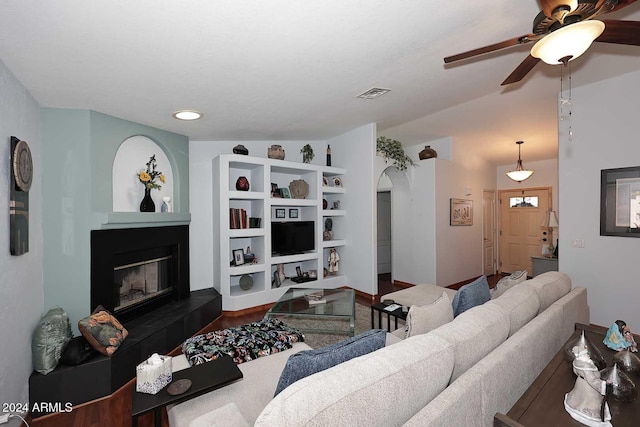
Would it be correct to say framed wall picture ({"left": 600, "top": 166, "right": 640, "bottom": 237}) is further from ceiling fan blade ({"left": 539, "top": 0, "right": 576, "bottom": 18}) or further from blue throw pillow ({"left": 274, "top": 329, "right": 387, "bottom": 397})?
blue throw pillow ({"left": 274, "top": 329, "right": 387, "bottom": 397})

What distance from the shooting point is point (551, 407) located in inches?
45.9

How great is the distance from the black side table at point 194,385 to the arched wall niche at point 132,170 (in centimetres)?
231

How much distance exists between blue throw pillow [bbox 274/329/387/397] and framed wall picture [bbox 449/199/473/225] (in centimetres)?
472

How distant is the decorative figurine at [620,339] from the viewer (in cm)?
155

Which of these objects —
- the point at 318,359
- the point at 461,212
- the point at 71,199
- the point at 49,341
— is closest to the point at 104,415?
the point at 49,341

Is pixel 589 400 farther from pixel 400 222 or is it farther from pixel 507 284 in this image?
pixel 400 222

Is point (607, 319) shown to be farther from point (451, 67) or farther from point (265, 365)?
point (265, 365)

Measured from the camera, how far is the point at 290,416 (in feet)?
2.67

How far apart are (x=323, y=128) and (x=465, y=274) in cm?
405

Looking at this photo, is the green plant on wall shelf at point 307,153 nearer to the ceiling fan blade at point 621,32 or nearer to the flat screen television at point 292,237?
the flat screen television at point 292,237

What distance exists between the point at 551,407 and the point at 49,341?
3.19 meters

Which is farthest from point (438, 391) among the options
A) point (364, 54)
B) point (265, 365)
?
point (364, 54)

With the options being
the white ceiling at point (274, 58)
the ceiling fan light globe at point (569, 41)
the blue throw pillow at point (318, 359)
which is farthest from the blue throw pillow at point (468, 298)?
the white ceiling at point (274, 58)

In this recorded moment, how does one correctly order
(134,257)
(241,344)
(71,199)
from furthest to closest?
(134,257) → (71,199) → (241,344)
